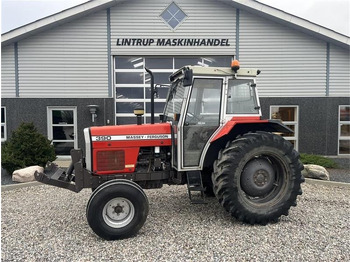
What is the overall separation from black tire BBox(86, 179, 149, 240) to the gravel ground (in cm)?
14

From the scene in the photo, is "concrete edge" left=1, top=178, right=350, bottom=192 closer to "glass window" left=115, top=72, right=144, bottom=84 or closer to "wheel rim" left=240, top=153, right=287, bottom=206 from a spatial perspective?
"wheel rim" left=240, top=153, right=287, bottom=206

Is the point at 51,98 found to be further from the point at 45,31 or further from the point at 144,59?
the point at 144,59

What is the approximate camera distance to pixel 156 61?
9.42 m

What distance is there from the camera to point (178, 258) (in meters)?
3.09

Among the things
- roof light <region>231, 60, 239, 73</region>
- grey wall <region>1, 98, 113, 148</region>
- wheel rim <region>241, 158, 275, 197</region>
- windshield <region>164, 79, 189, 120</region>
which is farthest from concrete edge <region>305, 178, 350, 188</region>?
grey wall <region>1, 98, 113, 148</region>

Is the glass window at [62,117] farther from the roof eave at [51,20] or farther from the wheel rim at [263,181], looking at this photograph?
the wheel rim at [263,181]

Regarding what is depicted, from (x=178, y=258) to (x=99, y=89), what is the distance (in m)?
7.30

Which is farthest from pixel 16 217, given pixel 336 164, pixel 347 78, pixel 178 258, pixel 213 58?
pixel 347 78

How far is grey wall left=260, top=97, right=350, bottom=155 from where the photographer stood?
9.52 m

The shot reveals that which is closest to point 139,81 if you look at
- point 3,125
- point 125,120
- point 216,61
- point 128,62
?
point 128,62

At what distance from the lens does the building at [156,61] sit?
29.7 feet

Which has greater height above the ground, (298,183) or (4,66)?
(4,66)

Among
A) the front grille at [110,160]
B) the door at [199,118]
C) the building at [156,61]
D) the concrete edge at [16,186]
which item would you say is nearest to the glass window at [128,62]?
the building at [156,61]

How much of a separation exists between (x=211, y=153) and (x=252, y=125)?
0.82m
